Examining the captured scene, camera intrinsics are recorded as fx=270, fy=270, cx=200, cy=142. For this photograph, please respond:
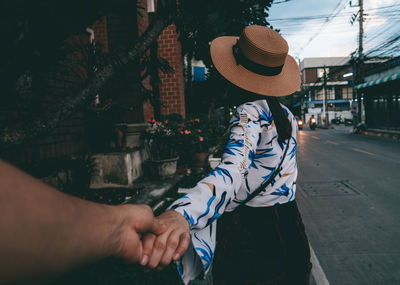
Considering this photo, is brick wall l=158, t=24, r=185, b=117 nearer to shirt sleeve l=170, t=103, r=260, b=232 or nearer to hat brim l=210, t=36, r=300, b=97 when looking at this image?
hat brim l=210, t=36, r=300, b=97

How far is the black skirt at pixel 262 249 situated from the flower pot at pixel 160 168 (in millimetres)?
4407

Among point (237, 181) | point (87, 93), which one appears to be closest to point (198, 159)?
point (87, 93)

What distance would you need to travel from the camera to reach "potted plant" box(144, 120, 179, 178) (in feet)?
19.4

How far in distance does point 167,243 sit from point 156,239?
43 millimetres

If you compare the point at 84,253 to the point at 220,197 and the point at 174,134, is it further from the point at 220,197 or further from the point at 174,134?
the point at 174,134

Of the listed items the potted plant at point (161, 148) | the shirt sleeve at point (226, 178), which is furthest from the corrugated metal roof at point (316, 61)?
the shirt sleeve at point (226, 178)

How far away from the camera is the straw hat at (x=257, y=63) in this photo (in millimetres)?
1487

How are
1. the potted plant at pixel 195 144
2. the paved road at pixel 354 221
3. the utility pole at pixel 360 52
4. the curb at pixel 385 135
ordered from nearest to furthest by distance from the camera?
the paved road at pixel 354 221 → the potted plant at pixel 195 144 → the curb at pixel 385 135 → the utility pole at pixel 360 52

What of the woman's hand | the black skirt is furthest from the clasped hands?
the black skirt

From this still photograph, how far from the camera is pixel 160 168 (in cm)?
588

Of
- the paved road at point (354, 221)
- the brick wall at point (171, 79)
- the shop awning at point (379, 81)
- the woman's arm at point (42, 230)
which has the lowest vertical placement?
the paved road at point (354, 221)

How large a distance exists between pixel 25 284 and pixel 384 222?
16.4 feet

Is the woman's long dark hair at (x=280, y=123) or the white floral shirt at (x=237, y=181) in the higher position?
the woman's long dark hair at (x=280, y=123)

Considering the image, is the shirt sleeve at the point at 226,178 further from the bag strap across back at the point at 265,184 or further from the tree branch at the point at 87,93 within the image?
the tree branch at the point at 87,93
